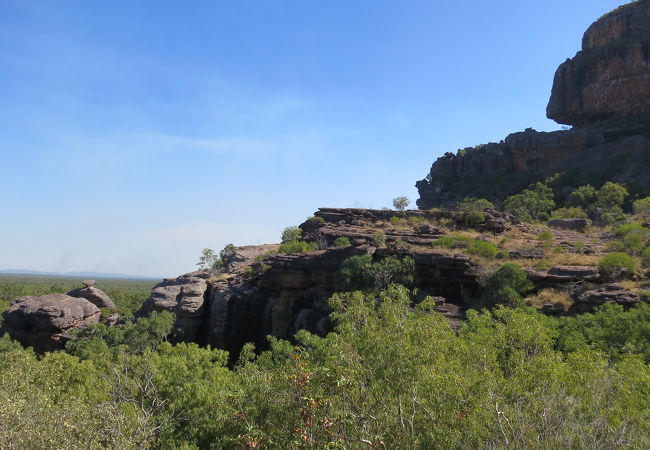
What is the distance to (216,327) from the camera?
125 ft

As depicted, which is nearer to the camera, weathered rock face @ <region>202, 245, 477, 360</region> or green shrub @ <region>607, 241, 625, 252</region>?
weathered rock face @ <region>202, 245, 477, 360</region>

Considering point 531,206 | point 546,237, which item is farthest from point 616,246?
point 531,206

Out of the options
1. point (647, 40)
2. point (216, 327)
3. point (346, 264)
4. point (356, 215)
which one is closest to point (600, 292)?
point (346, 264)

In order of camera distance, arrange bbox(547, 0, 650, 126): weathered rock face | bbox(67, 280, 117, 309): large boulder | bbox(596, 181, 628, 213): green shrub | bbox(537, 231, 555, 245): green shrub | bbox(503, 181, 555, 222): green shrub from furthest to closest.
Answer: bbox(547, 0, 650, 126): weathered rock face → bbox(503, 181, 555, 222): green shrub → bbox(596, 181, 628, 213): green shrub → bbox(67, 280, 117, 309): large boulder → bbox(537, 231, 555, 245): green shrub

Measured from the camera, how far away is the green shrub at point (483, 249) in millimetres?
30906

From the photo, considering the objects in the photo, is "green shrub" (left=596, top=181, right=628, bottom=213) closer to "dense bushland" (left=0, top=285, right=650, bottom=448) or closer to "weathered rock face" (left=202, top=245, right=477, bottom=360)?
"weathered rock face" (left=202, top=245, right=477, bottom=360)

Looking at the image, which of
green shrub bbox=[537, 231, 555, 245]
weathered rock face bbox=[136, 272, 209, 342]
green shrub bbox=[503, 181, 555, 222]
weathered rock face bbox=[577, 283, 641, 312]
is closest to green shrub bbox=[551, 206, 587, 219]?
green shrub bbox=[503, 181, 555, 222]

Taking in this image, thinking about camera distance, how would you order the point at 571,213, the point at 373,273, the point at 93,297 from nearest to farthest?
the point at 373,273
the point at 93,297
the point at 571,213

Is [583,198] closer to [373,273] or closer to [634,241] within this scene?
[634,241]

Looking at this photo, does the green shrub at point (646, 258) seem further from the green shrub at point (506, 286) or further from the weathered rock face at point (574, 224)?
the weathered rock face at point (574, 224)

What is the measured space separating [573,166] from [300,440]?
69287 millimetres

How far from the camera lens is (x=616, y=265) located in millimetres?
25672

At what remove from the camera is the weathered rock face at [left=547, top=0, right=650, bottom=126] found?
70.2 metres

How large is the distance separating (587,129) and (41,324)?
239 feet
